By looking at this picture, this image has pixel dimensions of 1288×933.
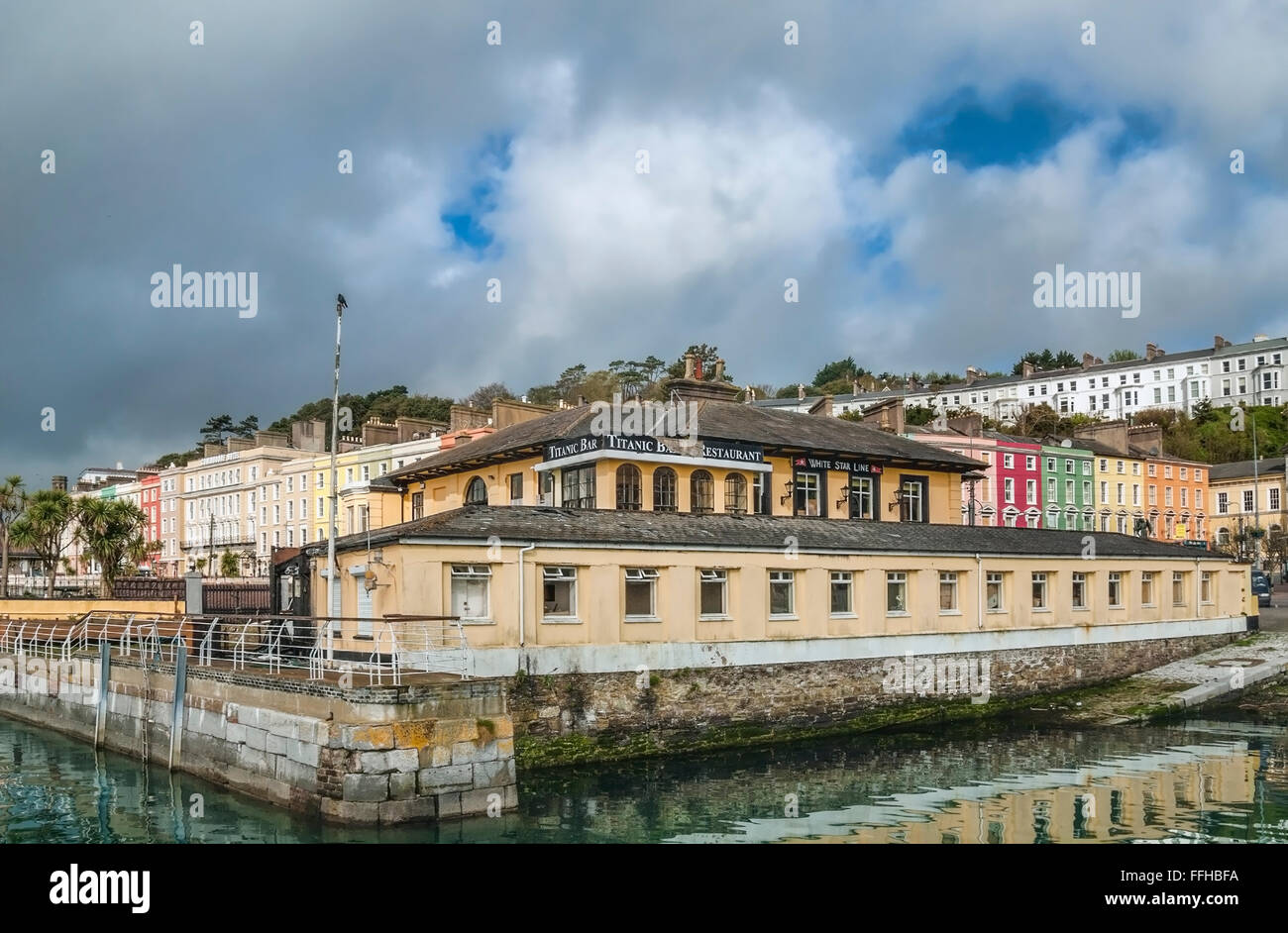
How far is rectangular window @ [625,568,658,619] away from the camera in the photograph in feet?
89.5

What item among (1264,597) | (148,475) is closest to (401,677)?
(1264,597)

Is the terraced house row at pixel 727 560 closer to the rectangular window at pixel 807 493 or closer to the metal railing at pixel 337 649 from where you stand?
the rectangular window at pixel 807 493

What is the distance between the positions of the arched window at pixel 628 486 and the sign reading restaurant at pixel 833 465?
20.9ft

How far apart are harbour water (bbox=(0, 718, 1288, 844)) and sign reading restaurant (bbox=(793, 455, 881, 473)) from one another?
1070 centimetres

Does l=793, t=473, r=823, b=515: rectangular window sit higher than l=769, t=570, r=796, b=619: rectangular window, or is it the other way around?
l=793, t=473, r=823, b=515: rectangular window

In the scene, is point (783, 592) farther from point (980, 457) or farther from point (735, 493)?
point (980, 457)

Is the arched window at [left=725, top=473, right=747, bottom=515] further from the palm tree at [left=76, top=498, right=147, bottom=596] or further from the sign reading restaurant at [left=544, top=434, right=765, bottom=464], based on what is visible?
the palm tree at [left=76, top=498, right=147, bottom=596]

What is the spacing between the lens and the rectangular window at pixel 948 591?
1328 inches

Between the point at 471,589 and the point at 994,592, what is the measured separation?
60.0ft

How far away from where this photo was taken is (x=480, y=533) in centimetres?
2508

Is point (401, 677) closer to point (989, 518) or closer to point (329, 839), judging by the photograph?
point (329, 839)

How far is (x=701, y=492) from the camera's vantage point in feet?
115

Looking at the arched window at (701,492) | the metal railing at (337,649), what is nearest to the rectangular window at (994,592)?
the arched window at (701,492)

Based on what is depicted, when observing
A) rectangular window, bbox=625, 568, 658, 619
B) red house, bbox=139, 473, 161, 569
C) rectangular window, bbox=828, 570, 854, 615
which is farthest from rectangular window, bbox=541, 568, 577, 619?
red house, bbox=139, 473, 161, 569
